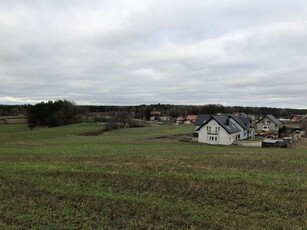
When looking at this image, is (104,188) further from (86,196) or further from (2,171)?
(2,171)

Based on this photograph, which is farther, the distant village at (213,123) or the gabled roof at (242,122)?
the gabled roof at (242,122)

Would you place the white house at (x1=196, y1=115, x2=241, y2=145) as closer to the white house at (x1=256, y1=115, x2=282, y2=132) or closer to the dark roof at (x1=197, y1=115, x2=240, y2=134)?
the dark roof at (x1=197, y1=115, x2=240, y2=134)

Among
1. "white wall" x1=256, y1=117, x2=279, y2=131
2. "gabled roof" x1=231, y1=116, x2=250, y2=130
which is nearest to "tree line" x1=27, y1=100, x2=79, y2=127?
"white wall" x1=256, y1=117, x2=279, y2=131

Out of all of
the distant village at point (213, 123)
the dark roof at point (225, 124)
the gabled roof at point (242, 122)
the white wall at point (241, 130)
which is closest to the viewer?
the dark roof at point (225, 124)

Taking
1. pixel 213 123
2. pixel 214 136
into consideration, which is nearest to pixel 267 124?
pixel 213 123

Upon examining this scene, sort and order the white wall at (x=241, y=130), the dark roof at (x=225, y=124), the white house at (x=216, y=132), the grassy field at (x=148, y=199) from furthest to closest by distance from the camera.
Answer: the white wall at (x=241, y=130), the dark roof at (x=225, y=124), the white house at (x=216, y=132), the grassy field at (x=148, y=199)

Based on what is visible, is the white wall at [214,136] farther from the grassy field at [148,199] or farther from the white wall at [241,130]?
the grassy field at [148,199]

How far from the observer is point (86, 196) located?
891 centimetres

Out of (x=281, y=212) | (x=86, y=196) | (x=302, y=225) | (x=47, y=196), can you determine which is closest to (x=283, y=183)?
(x=281, y=212)

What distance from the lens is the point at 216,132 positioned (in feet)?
185

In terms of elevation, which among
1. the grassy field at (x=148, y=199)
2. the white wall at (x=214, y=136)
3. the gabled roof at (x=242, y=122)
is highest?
the gabled roof at (x=242, y=122)

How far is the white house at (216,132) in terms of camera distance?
5566 cm

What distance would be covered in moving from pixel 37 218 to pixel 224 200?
4.94m

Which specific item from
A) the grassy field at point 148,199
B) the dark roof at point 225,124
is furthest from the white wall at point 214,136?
the grassy field at point 148,199
